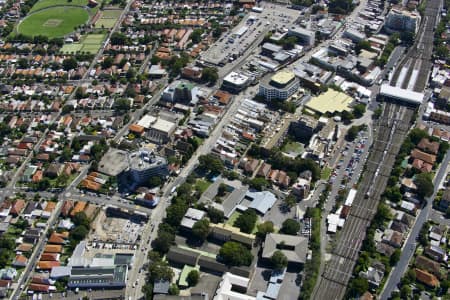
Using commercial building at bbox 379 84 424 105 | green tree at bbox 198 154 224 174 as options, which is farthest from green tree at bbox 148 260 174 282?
commercial building at bbox 379 84 424 105

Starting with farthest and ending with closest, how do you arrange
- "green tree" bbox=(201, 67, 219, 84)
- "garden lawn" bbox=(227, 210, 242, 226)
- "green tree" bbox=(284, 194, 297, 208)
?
Result: 1. "green tree" bbox=(201, 67, 219, 84)
2. "green tree" bbox=(284, 194, 297, 208)
3. "garden lawn" bbox=(227, 210, 242, 226)

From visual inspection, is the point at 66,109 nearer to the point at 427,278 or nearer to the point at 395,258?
the point at 395,258

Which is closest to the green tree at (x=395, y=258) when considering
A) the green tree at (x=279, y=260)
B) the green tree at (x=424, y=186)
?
the green tree at (x=424, y=186)

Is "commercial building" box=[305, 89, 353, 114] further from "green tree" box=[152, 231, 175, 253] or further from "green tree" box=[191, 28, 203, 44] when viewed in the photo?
"green tree" box=[152, 231, 175, 253]

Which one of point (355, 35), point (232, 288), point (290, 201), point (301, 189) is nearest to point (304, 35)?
point (355, 35)

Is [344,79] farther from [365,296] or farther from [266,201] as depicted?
[365,296]
